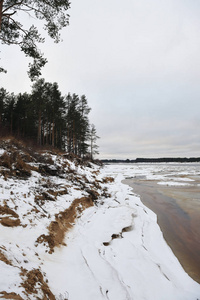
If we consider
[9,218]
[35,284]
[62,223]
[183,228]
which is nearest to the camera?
[35,284]

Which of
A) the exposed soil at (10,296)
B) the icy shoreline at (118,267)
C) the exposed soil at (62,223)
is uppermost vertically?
the exposed soil at (10,296)

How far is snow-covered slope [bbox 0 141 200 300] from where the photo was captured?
7.46ft

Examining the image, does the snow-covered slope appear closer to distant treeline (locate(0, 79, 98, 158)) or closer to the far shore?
the far shore

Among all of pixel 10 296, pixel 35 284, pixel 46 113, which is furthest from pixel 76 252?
pixel 46 113

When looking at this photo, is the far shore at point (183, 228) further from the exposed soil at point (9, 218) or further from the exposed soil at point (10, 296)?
the exposed soil at point (9, 218)

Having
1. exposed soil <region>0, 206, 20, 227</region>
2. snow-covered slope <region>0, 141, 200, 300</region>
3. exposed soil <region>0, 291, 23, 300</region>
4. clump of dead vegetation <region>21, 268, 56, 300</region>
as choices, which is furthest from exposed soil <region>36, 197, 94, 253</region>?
exposed soil <region>0, 291, 23, 300</region>

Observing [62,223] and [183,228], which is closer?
[62,223]

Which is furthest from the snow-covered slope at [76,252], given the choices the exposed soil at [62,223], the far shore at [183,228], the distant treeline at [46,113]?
the distant treeline at [46,113]

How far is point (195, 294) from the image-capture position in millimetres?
2645

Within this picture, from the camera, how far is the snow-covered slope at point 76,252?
2.27 m

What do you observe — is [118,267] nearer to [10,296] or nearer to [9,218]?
[10,296]

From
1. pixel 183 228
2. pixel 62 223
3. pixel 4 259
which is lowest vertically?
pixel 183 228

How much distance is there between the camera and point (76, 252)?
347cm

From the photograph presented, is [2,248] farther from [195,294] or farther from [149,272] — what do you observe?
[195,294]
